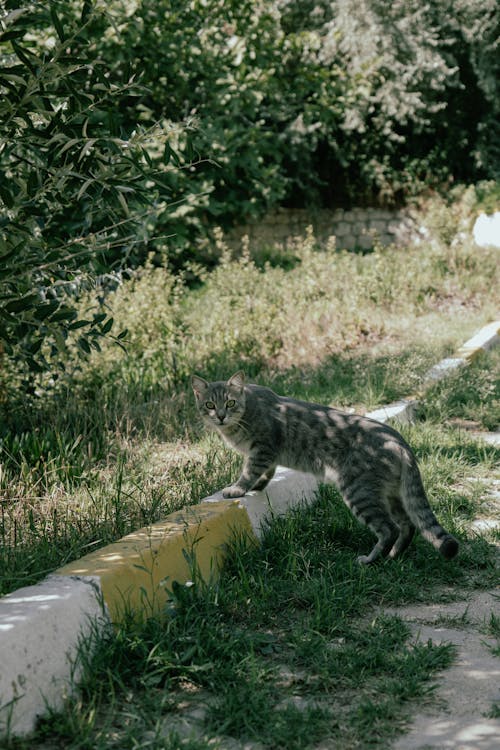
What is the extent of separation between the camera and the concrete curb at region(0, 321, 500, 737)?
293 cm

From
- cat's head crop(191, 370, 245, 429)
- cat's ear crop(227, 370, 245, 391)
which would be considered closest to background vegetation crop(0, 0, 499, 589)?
cat's head crop(191, 370, 245, 429)

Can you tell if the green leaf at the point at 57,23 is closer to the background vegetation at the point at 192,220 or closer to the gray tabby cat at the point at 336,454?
the background vegetation at the point at 192,220

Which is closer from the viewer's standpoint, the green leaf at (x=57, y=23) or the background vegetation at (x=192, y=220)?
the green leaf at (x=57, y=23)

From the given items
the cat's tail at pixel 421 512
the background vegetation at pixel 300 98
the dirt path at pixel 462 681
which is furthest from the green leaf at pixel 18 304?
the background vegetation at pixel 300 98

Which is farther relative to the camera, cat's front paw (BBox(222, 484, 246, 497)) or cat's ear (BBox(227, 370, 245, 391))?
cat's ear (BBox(227, 370, 245, 391))

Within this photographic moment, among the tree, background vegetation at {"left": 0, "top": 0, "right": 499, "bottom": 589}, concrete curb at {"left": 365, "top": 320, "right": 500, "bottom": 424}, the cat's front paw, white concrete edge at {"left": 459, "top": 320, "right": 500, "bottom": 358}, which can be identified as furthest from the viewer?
white concrete edge at {"left": 459, "top": 320, "right": 500, "bottom": 358}

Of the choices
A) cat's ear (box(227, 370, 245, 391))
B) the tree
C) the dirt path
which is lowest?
the dirt path

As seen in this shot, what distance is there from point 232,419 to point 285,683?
2054 millimetres

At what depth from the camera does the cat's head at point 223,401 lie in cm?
504

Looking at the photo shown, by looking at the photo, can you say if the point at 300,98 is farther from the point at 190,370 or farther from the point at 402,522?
the point at 402,522

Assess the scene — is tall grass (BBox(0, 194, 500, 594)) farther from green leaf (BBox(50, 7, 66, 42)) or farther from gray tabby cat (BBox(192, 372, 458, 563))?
green leaf (BBox(50, 7, 66, 42))

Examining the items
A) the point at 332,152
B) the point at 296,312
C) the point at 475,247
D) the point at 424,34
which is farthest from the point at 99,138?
the point at 332,152

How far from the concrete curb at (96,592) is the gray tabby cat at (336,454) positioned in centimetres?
31

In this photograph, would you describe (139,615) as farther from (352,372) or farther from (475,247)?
(475,247)
